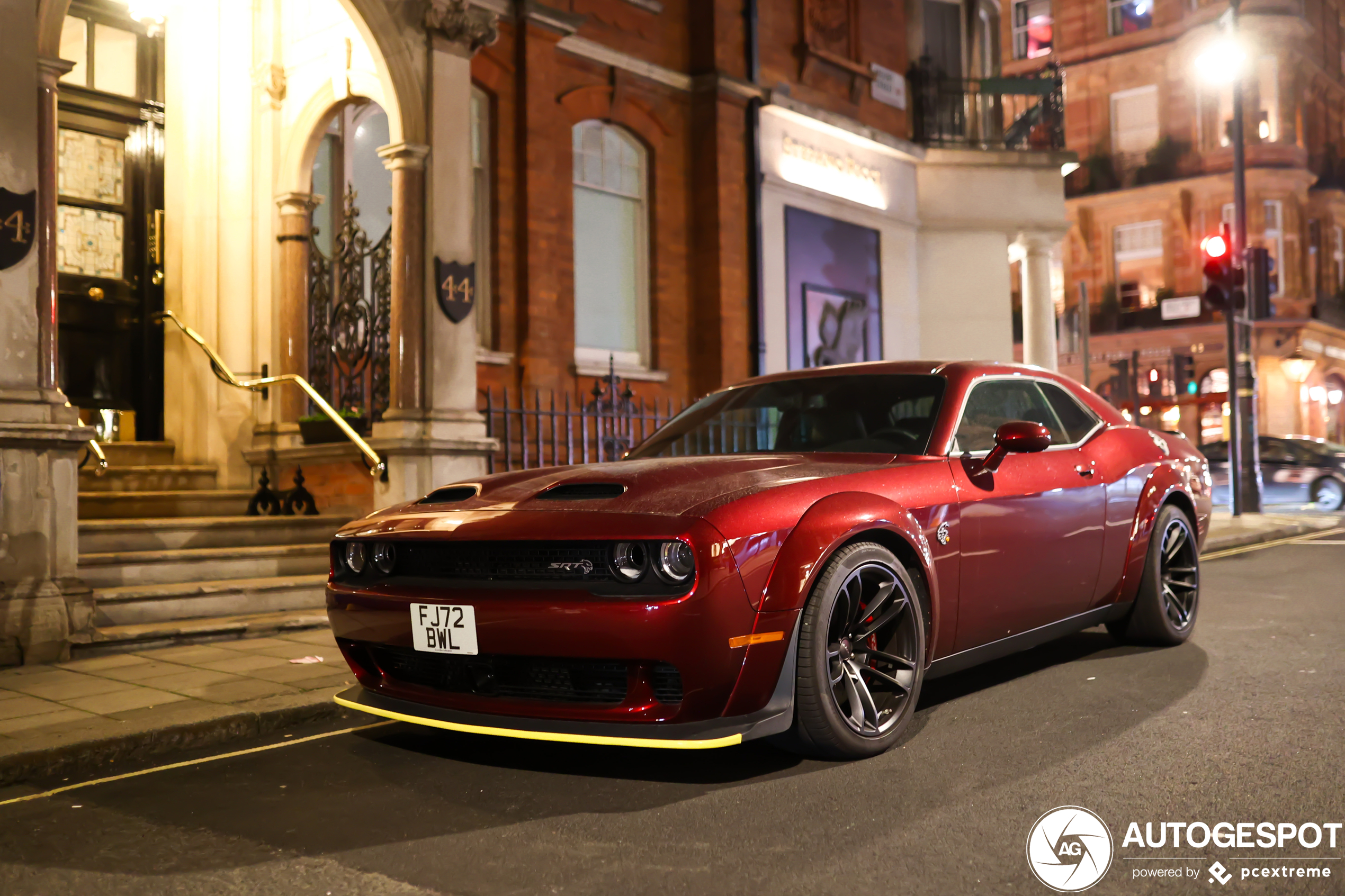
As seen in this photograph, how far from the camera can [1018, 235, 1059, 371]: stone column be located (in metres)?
19.7

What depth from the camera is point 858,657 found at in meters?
3.87

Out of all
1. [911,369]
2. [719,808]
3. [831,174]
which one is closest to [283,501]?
[911,369]

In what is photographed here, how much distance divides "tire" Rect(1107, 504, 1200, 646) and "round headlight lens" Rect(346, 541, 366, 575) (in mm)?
3664

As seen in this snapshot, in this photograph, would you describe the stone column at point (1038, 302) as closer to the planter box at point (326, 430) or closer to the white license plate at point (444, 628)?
the planter box at point (326, 430)

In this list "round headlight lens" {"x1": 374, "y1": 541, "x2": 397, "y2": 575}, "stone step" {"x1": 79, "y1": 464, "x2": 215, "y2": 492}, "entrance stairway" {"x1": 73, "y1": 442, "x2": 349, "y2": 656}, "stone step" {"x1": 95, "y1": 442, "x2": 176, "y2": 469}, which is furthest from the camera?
"stone step" {"x1": 95, "y1": 442, "x2": 176, "y2": 469}

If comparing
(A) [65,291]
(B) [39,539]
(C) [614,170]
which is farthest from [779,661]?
(C) [614,170]

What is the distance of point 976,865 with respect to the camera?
9.37ft

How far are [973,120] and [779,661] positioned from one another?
17678 millimetres

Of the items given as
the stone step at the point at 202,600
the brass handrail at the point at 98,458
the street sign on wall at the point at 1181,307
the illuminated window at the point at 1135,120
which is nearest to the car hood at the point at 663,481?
the stone step at the point at 202,600

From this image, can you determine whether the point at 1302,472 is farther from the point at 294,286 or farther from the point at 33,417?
the point at 33,417

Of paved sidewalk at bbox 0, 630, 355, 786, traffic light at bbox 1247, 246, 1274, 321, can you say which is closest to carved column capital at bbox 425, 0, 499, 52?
paved sidewalk at bbox 0, 630, 355, 786

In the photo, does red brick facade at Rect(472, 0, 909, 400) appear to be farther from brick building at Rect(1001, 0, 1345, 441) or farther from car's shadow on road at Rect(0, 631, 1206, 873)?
brick building at Rect(1001, 0, 1345, 441)

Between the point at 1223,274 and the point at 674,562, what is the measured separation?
15.7 metres

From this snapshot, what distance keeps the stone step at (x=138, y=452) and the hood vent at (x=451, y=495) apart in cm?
639
